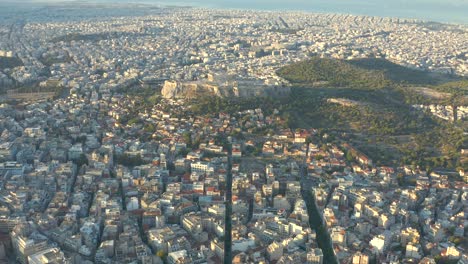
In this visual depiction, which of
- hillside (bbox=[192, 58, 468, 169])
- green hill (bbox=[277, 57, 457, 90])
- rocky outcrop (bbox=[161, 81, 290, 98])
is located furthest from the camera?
green hill (bbox=[277, 57, 457, 90])

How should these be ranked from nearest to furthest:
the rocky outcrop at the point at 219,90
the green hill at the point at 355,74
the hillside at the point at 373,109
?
the hillside at the point at 373,109, the rocky outcrop at the point at 219,90, the green hill at the point at 355,74

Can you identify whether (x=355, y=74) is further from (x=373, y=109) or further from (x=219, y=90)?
(x=219, y=90)

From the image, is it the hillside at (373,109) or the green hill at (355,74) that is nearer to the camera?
the hillside at (373,109)

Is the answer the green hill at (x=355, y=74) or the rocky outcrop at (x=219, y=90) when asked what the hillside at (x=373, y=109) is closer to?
the green hill at (x=355, y=74)

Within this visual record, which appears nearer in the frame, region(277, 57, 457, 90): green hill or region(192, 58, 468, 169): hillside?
region(192, 58, 468, 169): hillside

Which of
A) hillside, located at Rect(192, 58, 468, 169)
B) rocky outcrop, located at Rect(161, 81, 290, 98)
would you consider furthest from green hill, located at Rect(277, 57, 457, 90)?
rocky outcrop, located at Rect(161, 81, 290, 98)

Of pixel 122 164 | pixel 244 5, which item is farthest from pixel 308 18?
pixel 122 164

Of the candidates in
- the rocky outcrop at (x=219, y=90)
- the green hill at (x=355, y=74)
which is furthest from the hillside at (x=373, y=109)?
the rocky outcrop at (x=219, y=90)

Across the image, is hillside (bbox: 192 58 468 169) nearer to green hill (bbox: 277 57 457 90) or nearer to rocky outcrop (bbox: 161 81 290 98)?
green hill (bbox: 277 57 457 90)

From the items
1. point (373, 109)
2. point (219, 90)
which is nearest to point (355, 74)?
point (373, 109)

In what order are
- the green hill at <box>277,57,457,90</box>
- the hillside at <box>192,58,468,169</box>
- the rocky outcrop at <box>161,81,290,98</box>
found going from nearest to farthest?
the hillside at <box>192,58,468,169</box> < the rocky outcrop at <box>161,81,290,98</box> < the green hill at <box>277,57,457,90</box>

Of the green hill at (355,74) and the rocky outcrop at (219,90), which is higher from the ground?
the rocky outcrop at (219,90)
